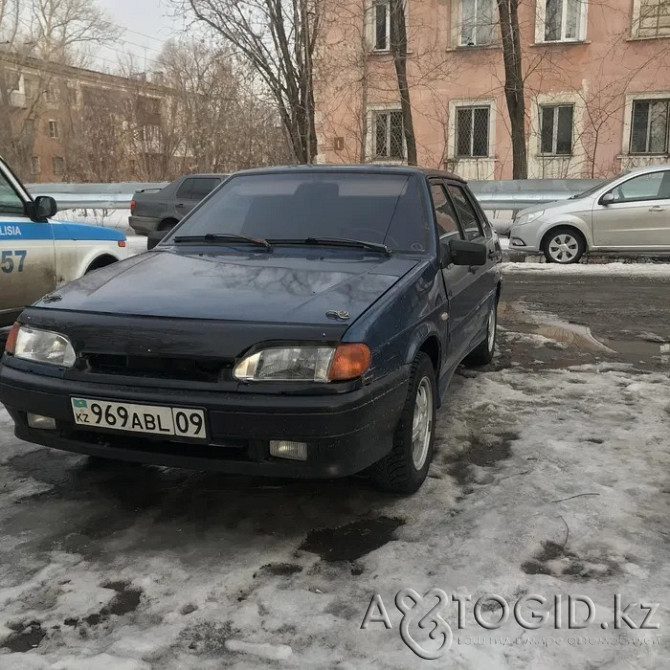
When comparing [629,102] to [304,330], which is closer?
[304,330]

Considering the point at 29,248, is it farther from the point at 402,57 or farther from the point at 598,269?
the point at 402,57

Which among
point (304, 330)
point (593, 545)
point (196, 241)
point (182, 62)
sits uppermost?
point (182, 62)

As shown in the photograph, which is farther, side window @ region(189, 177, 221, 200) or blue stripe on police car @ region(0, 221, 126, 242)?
side window @ region(189, 177, 221, 200)

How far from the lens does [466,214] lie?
4891 mm

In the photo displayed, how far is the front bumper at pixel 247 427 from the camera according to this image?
260 cm

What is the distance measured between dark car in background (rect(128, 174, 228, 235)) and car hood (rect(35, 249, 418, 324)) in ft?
35.9

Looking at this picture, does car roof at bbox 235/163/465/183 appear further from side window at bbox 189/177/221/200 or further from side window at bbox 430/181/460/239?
side window at bbox 189/177/221/200

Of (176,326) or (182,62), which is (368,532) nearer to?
(176,326)

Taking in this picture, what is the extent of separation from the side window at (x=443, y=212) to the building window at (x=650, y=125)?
19.9 metres

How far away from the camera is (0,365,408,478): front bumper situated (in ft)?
8.52

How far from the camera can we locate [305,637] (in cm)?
222

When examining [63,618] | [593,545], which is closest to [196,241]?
[63,618]

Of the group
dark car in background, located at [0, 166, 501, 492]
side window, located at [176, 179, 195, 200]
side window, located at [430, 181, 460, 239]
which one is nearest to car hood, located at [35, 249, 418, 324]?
dark car in background, located at [0, 166, 501, 492]

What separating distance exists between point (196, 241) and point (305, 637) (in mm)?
2404
